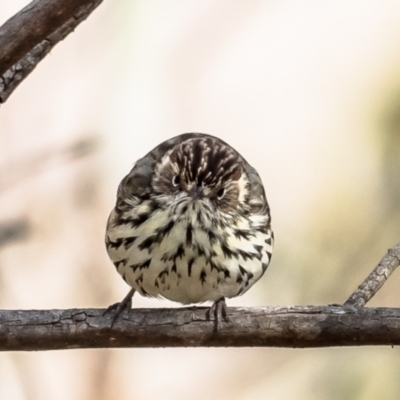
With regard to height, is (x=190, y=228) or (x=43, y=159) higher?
(x=43, y=159)

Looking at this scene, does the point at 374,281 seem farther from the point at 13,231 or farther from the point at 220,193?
the point at 13,231

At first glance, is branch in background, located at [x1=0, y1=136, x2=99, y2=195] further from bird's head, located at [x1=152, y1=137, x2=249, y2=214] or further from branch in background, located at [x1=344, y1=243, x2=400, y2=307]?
branch in background, located at [x1=344, y1=243, x2=400, y2=307]

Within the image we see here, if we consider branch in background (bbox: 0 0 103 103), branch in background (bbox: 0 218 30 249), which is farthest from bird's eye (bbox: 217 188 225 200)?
branch in background (bbox: 0 218 30 249)

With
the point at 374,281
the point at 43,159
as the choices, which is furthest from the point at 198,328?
the point at 43,159

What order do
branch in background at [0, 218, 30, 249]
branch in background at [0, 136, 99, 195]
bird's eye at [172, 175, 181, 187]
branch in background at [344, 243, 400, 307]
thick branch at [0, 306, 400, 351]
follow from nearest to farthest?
thick branch at [0, 306, 400, 351] < branch in background at [344, 243, 400, 307] < bird's eye at [172, 175, 181, 187] < branch in background at [0, 218, 30, 249] < branch in background at [0, 136, 99, 195]

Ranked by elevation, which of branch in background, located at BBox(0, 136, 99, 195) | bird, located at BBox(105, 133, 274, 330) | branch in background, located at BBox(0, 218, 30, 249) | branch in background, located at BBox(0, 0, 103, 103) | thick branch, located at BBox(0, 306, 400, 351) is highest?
branch in background, located at BBox(0, 136, 99, 195)

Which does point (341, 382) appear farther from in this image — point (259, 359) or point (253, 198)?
point (253, 198)

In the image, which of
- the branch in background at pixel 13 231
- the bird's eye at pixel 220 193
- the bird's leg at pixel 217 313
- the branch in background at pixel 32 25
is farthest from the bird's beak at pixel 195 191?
the branch in background at pixel 13 231
